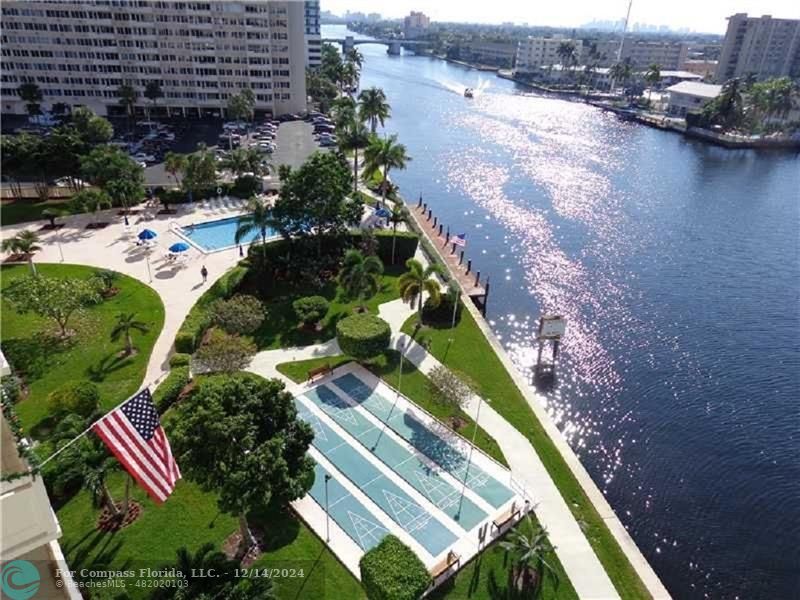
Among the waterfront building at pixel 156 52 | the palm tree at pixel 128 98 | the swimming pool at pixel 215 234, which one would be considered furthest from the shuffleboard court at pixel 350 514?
the waterfront building at pixel 156 52

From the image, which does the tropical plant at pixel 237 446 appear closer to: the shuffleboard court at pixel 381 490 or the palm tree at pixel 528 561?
the shuffleboard court at pixel 381 490

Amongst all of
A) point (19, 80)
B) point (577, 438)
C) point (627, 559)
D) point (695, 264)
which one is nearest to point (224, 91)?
point (19, 80)

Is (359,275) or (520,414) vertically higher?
(359,275)

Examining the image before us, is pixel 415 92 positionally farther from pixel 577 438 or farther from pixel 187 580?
pixel 187 580

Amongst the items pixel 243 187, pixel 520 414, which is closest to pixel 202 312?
pixel 520 414

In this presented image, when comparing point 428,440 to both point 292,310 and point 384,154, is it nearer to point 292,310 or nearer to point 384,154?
point 292,310

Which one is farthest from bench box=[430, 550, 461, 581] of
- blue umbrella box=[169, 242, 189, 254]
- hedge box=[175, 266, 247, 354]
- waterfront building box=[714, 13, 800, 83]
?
waterfront building box=[714, 13, 800, 83]

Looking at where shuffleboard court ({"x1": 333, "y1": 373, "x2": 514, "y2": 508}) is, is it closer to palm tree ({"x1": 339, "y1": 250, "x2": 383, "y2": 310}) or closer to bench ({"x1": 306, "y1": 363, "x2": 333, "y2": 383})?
bench ({"x1": 306, "y1": 363, "x2": 333, "y2": 383})
